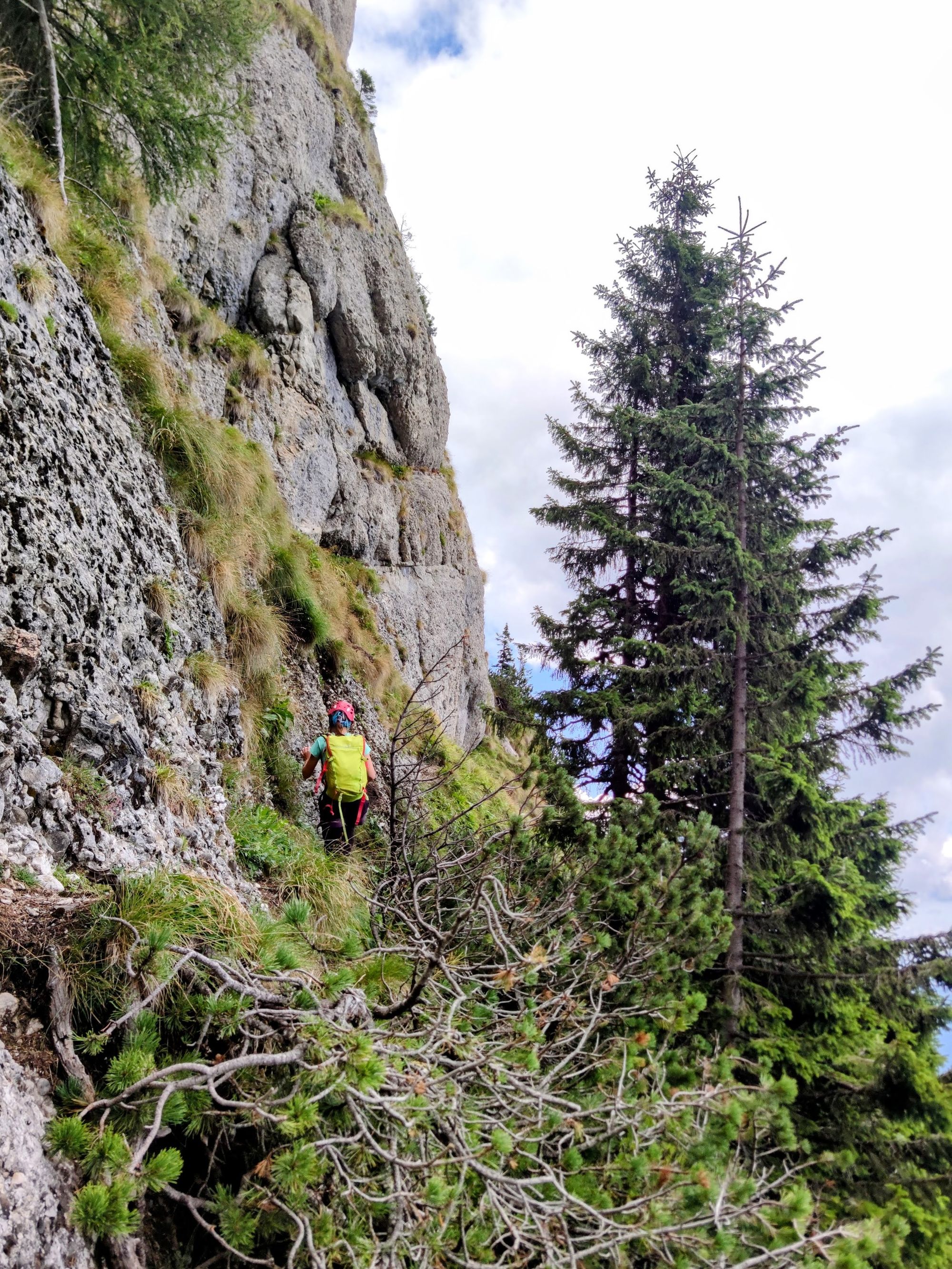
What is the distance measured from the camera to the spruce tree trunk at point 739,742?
7375 mm

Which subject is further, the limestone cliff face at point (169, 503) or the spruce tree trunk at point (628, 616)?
the spruce tree trunk at point (628, 616)

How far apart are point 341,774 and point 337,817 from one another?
0.68 metres

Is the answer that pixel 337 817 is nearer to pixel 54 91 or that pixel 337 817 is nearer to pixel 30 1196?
pixel 30 1196

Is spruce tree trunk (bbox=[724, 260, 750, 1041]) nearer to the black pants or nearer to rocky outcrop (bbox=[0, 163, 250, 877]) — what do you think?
the black pants

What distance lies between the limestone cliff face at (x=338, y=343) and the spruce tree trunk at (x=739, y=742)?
527 cm

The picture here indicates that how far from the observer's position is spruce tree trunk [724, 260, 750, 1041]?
290 inches

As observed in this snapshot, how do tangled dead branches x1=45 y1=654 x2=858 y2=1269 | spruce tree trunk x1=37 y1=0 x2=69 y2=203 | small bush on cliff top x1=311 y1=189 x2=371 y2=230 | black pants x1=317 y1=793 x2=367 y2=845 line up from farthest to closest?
small bush on cliff top x1=311 y1=189 x2=371 y2=230, black pants x1=317 y1=793 x2=367 y2=845, spruce tree trunk x1=37 y1=0 x2=69 y2=203, tangled dead branches x1=45 y1=654 x2=858 y2=1269

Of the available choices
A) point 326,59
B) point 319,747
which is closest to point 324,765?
point 319,747

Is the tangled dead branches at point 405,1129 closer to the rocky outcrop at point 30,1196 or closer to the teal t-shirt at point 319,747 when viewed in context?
the rocky outcrop at point 30,1196

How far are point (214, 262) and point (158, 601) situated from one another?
30.4 ft

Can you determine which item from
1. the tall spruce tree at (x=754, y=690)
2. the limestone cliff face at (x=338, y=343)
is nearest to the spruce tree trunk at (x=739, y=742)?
the tall spruce tree at (x=754, y=690)

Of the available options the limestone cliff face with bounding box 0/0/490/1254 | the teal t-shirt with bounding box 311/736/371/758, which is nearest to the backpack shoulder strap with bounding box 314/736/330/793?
the teal t-shirt with bounding box 311/736/371/758

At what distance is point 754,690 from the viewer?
9242mm

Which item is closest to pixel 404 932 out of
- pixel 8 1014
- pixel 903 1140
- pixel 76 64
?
pixel 8 1014
